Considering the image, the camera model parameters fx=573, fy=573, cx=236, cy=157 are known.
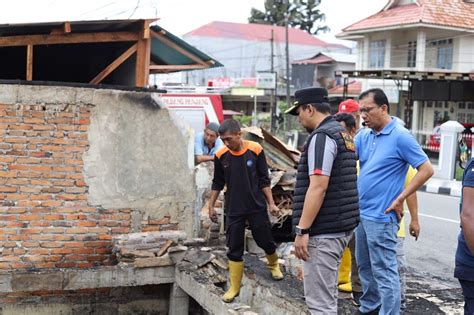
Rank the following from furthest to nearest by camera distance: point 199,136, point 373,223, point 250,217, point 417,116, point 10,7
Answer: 1. point 417,116
2. point 199,136
3. point 10,7
4. point 250,217
5. point 373,223

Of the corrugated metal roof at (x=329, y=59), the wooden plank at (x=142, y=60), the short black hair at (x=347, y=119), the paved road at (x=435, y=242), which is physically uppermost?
the corrugated metal roof at (x=329, y=59)

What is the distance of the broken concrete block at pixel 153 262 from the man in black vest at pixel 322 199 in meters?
2.58

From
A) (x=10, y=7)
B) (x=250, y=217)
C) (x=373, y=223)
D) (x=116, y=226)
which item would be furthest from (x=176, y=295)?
(x=10, y=7)

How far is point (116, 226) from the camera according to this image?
6102 millimetres

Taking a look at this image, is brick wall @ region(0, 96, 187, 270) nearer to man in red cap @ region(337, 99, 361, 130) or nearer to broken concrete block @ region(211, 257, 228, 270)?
broken concrete block @ region(211, 257, 228, 270)

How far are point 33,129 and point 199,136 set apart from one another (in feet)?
6.53

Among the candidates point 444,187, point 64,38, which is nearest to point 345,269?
point 64,38

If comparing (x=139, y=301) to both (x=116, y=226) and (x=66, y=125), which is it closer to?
(x=116, y=226)

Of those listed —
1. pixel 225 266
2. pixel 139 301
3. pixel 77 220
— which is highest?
pixel 77 220

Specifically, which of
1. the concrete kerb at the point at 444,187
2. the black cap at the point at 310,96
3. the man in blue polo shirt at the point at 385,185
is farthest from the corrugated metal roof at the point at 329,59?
the black cap at the point at 310,96

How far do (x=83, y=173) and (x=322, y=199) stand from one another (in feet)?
10.4

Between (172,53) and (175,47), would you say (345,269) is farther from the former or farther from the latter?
(172,53)

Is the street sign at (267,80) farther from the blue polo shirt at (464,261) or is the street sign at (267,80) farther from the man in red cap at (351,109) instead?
the blue polo shirt at (464,261)

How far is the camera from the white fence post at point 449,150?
17.2m
